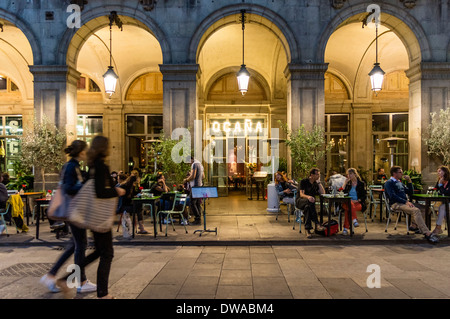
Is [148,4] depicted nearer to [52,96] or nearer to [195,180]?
[52,96]

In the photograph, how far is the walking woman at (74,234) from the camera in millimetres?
4391

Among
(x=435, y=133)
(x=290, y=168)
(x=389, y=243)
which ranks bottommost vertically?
(x=389, y=243)

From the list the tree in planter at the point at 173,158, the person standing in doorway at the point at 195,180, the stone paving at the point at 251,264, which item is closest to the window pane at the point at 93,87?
the tree in planter at the point at 173,158

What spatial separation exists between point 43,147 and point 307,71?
847 cm

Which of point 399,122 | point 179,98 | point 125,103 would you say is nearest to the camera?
point 179,98

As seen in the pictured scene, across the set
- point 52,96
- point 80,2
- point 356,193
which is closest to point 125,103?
point 52,96

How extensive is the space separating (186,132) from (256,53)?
7536 mm

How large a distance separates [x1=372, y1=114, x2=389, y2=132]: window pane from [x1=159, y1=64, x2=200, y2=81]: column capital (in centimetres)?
1047

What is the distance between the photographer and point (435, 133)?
10.5 m

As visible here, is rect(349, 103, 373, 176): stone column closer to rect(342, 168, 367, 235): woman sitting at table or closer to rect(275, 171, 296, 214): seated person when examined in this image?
rect(275, 171, 296, 214): seated person

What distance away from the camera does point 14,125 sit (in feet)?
57.5

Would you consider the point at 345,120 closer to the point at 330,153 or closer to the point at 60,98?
the point at 330,153
